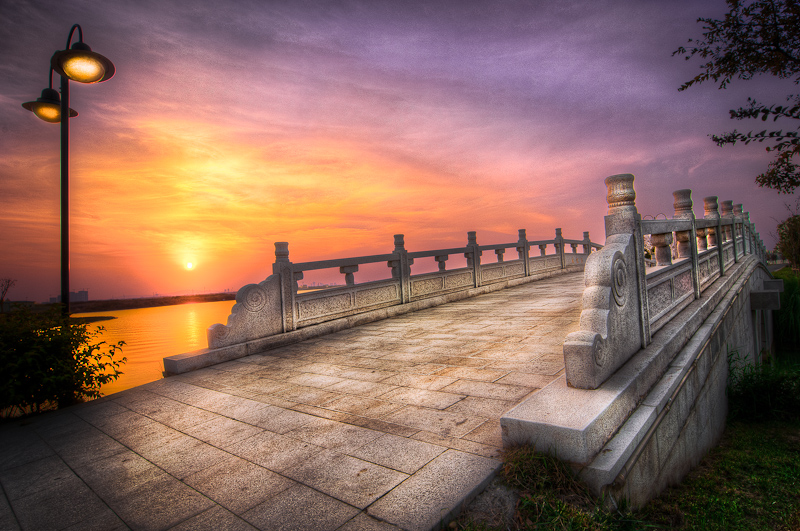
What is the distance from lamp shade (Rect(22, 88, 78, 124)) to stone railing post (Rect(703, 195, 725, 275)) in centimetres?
1203

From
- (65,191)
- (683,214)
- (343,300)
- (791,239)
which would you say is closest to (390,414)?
(343,300)

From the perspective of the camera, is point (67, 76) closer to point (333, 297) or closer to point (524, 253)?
point (333, 297)

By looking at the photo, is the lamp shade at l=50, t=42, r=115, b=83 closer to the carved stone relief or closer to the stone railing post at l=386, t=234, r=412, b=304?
the carved stone relief

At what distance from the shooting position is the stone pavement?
2357mm

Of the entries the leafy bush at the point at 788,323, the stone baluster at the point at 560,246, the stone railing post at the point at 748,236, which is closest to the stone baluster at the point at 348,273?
the stone baluster at the point at 560,246

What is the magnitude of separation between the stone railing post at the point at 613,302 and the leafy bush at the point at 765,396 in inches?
155

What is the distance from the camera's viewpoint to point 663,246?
5.41 m

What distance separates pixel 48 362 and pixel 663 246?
7.68 meters

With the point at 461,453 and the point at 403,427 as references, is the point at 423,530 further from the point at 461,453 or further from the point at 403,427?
the point at 403,427

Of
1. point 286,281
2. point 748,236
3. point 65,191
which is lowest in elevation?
point 286,281

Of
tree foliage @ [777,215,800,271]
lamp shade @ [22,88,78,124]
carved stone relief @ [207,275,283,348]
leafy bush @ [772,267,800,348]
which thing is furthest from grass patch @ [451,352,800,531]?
tree foliage @ [777,215,800,271]

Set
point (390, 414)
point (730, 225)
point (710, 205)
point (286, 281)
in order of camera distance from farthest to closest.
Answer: point (730, 225) → point (710, 205) → point (286, 281) → point (390, 414)

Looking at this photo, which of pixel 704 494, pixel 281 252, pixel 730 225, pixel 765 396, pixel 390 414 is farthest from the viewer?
pixel 730 225

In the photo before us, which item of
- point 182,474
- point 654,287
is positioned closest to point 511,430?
point 182,474
